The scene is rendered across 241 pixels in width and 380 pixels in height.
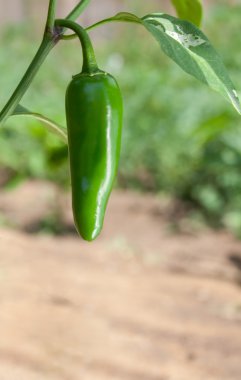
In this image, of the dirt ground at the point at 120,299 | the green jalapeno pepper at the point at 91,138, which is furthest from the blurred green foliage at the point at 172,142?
the green jalapeno pepper at the point at 91,138

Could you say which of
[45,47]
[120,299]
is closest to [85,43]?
[45,47]

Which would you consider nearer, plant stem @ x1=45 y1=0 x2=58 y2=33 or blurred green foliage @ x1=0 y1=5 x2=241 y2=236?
plant stem @ x1=45 y1=0 x2=58 y2=33

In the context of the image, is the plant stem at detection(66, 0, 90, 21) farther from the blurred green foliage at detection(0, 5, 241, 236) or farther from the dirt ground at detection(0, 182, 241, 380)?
the blurred green foliage at detection(0, 5, 241, 236)

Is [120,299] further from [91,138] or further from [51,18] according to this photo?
[51,18]

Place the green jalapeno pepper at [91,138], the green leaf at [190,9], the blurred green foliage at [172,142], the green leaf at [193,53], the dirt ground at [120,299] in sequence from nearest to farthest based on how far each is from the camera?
the green leaf at [193,53] < the green jalapeno pepper at [91,138] < the green leaf at [190,9] < the dirt ground at [120,299] < the blurred green foliage at [172,142]

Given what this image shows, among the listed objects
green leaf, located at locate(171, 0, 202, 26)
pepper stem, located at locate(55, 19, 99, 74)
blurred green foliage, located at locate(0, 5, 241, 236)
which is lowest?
blurred green foliage, located at locate(0, 5, 241, 236)

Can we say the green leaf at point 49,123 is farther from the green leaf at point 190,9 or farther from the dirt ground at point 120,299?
the dirt ground at point 120,299

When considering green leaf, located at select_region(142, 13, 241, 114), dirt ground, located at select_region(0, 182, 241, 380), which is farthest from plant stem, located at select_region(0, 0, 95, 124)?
dirt ground, located at select_region(0, 182, 241, 380)
